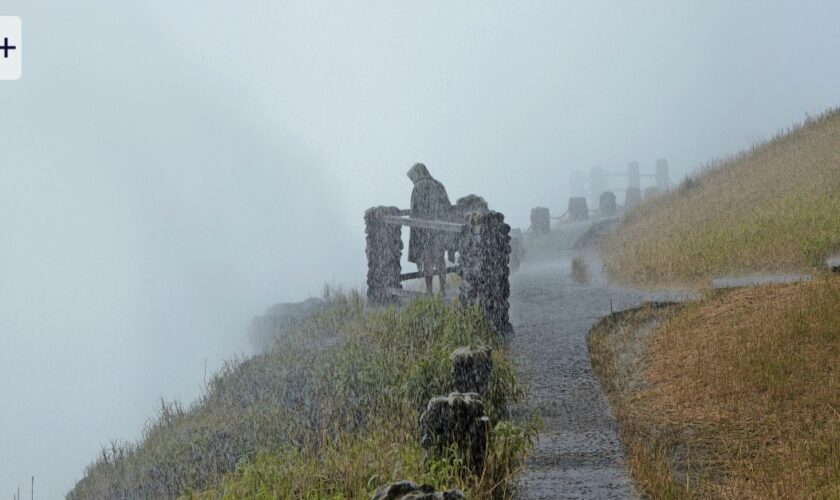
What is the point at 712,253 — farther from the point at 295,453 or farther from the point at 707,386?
the point at 295,453

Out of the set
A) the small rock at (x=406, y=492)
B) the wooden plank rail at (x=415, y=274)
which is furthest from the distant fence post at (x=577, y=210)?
the small rock at (x=406, y=492)

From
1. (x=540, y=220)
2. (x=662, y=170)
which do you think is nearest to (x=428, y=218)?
(x=540, y=220)

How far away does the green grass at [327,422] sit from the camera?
4922mm

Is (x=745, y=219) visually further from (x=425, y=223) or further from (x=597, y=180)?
(x=597, y=180)

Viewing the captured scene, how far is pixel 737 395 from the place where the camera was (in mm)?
6781

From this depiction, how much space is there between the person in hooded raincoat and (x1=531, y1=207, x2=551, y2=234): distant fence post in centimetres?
1463

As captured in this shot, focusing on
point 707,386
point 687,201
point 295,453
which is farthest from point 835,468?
point 687,201

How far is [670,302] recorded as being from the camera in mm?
10633

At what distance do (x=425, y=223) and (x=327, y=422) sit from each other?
165 inches

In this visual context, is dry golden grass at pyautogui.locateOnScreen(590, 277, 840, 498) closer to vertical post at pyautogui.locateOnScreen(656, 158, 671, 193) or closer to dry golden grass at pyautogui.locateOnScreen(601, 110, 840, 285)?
dry golden grass at pyautogui.locateOnScreen(601, 110, 840, 285)

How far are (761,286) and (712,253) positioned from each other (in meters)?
3.17

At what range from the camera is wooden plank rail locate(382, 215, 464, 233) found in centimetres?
1009

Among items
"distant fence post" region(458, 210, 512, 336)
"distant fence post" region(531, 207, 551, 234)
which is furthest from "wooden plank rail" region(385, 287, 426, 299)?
"distant fence post" region(531, 207, 551, 234)

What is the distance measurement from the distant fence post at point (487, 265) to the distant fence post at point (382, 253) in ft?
10.5
